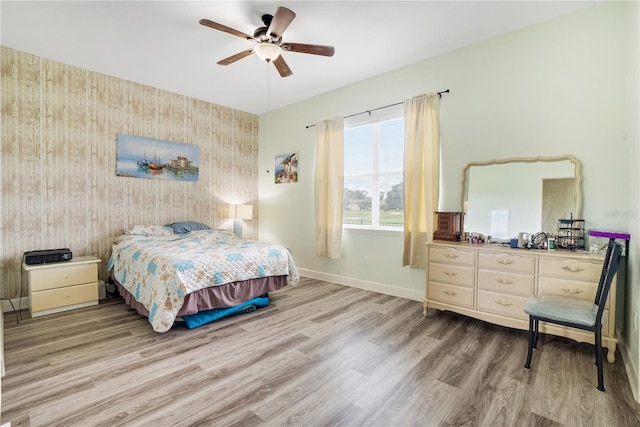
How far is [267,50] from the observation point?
9.07 feet

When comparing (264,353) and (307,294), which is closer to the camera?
(264,353)

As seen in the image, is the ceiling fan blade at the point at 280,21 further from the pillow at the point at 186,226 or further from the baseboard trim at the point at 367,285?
the baseboard trim at the point at 367,285

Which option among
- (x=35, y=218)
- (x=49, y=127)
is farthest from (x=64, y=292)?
(x=49, y=127)

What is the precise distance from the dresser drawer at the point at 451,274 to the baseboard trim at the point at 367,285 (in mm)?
617

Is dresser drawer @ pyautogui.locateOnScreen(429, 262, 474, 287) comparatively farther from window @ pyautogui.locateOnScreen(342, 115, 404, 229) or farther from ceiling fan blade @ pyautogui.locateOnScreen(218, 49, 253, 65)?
ceiling fan blade @ pyautogui.locateOnScreen(218, 49, 253, 65)

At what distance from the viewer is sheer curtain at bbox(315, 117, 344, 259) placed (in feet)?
14.3

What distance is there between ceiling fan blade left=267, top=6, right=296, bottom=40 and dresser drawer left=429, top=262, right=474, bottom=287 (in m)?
2.55

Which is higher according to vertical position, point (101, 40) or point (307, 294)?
point (101, 40)

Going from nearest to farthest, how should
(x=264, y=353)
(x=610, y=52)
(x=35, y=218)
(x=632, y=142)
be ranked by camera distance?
(x=632, y=142) < (x=264, y=353) < (x=610, y=52) < (x=35, y=218)

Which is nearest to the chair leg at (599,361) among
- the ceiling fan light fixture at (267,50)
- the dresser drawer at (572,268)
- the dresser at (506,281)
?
the dresser at (506,281)

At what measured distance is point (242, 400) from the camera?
178 centimetres

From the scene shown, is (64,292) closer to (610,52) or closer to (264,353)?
(264,353)

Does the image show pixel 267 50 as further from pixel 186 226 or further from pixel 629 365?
pixel 629 365

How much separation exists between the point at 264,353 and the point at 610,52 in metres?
3.74
